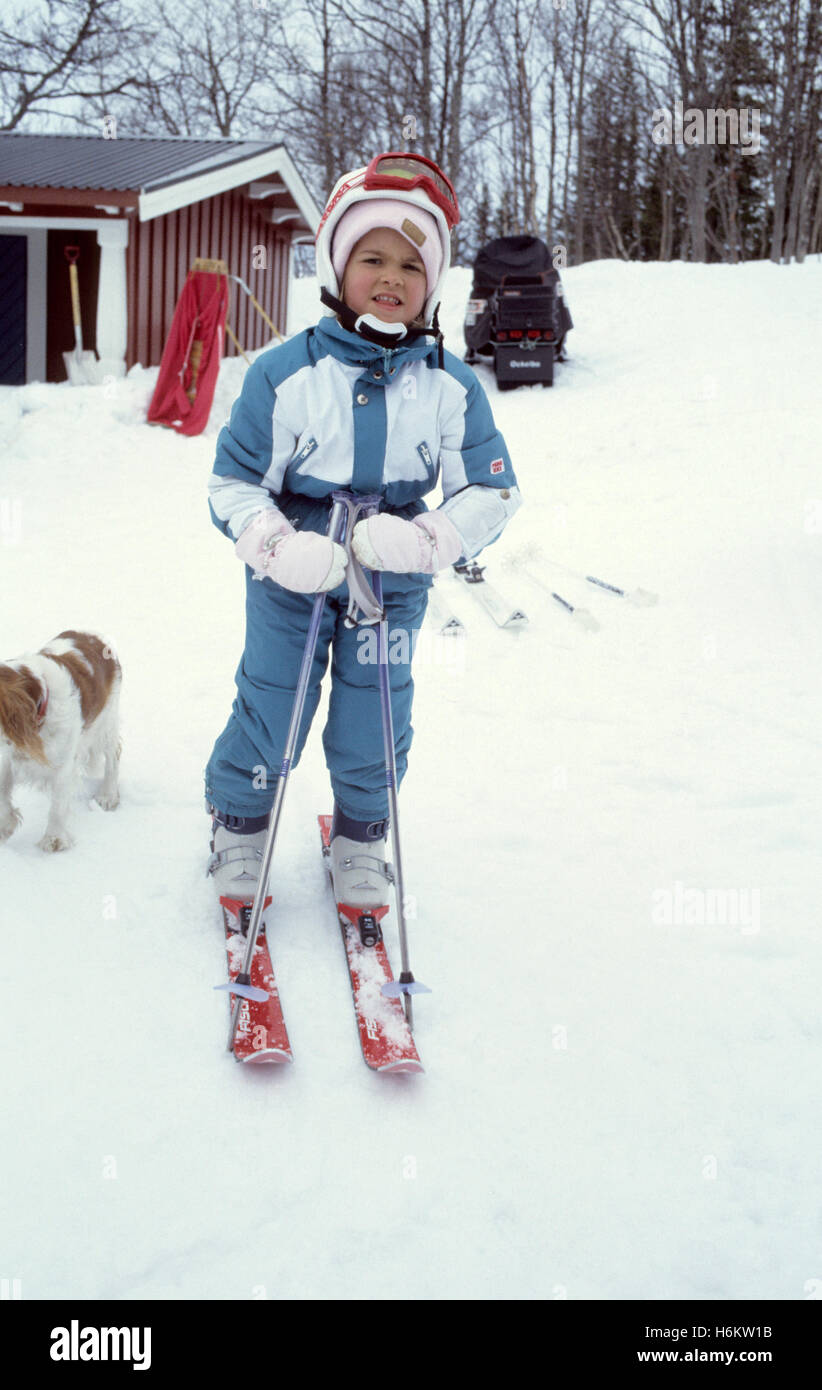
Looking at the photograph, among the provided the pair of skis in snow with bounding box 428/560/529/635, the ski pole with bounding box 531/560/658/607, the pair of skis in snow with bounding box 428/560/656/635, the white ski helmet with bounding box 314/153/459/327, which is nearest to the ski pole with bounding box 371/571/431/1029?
the white ski helmet with bounding box 314/153/459/327

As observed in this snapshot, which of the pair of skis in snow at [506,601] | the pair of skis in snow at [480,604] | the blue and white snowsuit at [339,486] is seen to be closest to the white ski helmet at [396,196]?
the blue and white snowsuit at [339,486]

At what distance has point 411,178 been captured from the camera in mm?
2396

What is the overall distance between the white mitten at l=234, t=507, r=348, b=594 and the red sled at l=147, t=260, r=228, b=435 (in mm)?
8802

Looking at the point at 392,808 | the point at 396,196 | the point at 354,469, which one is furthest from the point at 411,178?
the point at 392,808

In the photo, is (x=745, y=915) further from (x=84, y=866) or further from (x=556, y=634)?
(x=556, y=634)

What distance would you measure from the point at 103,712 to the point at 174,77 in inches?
1010

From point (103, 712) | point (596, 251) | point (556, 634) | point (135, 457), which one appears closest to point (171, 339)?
point (135, 457)

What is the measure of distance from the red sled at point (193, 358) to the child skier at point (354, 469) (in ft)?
28.3

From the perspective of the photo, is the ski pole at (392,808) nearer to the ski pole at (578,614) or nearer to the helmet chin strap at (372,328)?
the helmet chin strap at (372,328)

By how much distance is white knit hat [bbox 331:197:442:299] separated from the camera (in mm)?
2412

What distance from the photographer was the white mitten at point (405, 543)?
2.34 m

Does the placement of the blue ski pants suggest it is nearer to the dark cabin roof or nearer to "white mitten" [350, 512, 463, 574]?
"white mitten" [350, 512, 463, 574]

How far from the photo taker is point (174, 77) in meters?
23.9

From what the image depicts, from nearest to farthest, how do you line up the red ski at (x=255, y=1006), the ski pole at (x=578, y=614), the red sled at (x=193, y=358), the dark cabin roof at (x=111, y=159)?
the red ski at (x=255, y=1006) < the ski pole at (x=578, y=614) < the red sled at (x=193, y=358) < the dark cabin roof at (x=111, y=159)
